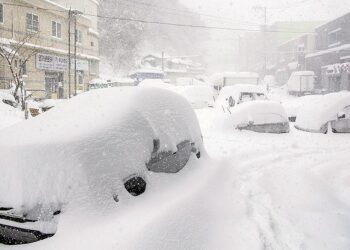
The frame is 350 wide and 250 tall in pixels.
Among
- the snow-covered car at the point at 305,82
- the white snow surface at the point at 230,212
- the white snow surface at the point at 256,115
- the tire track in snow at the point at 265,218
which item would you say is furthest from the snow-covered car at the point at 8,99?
the snow-covered car at the point at 305,82

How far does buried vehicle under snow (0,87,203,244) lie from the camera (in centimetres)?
290

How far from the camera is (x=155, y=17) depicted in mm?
67500

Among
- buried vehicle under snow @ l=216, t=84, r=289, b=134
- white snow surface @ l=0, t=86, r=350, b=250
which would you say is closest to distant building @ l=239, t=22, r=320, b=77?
buried vehicle under snow @ l=216, t=84, r=289, b=134

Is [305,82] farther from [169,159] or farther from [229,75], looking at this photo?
[169,159]

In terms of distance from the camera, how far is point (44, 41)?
2911cm

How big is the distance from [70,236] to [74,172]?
20.7 inches

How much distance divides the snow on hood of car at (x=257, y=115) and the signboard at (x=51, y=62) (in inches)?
839

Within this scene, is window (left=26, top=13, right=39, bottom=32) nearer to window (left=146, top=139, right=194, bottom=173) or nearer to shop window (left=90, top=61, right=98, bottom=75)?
shop window (left=90, top=61, right=98, bottom=75)

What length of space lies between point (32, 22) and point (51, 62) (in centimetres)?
349

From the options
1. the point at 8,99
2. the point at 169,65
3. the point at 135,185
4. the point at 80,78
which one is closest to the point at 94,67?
the point at 80,78

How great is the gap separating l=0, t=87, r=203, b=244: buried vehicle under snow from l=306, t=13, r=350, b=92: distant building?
3367 cm

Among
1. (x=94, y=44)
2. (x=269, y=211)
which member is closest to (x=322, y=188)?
(x=269, y=211)

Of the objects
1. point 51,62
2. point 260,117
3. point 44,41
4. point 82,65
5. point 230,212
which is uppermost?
point 44,41

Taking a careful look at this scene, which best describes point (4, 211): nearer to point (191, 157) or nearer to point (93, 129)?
point (93, 129)
